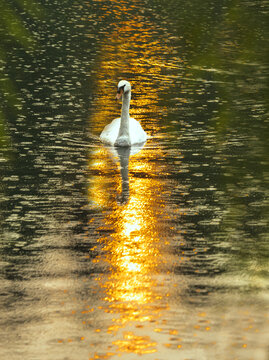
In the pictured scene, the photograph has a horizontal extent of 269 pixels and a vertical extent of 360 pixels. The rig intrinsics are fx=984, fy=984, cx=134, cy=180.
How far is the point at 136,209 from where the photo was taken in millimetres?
13641

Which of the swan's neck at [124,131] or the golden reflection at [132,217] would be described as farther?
the swan's neck at [124,131]

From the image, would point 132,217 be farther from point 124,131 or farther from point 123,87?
point 123,87

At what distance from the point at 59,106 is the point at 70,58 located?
7.22 metres

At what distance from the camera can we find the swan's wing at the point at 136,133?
18.3 m

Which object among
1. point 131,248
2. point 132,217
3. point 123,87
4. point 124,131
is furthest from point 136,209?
point 123,87

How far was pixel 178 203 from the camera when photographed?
13.8 m

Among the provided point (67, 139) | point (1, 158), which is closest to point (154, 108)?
point (67, 139)

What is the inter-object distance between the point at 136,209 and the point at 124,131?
487cm

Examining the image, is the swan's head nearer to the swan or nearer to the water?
the swan

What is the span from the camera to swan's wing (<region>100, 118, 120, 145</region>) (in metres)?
18.3

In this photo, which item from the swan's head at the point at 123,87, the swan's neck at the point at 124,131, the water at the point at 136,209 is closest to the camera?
the water at the point at 136,209

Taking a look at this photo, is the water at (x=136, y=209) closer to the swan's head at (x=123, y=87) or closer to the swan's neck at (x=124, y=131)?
the swan's neck at (x=124, y=131)

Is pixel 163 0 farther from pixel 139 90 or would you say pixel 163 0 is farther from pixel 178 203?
pixel 178 203

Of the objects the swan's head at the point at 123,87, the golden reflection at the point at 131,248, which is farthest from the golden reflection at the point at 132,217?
the swan's head at the point at 123,87
